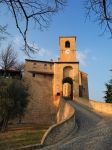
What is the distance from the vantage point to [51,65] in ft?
160

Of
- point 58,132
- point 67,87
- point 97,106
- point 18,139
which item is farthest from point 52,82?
point 58,132

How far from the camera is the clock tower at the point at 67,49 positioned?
50.1 m

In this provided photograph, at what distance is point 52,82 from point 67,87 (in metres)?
2.91

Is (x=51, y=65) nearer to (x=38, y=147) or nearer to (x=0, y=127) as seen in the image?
(x=0, y=127)

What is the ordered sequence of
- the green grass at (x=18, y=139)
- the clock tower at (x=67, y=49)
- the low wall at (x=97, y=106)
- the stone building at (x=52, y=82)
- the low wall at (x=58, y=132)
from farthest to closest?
the clock tower at (x=67, y=49)
the stone building at (x=52, y=82)
the low wall at (x=97, y=106)
the green grass at (x=18, y=139)
the low wall at (x=58, y=132)

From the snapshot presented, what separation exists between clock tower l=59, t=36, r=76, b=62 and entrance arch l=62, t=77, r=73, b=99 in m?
3.43

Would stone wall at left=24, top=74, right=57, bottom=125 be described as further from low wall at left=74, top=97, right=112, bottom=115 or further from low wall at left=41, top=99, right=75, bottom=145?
low wall at left=41, top=99, right=75, bottom=145

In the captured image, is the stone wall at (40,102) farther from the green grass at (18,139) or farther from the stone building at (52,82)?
the green grass at (18,139)

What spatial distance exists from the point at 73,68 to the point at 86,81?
526 cm

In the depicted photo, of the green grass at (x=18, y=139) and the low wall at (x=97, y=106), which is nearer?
the green grass at (x=18, y=139)

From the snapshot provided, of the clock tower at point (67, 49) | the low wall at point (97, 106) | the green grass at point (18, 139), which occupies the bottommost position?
the green grass at point (18, 139)

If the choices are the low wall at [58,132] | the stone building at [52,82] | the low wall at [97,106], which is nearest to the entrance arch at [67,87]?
the stone building at [52,82]

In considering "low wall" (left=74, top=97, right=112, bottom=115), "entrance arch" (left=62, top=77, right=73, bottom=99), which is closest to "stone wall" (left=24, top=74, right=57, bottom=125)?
"entrance arch" (left=62, top=77, right=73, bottom=99)

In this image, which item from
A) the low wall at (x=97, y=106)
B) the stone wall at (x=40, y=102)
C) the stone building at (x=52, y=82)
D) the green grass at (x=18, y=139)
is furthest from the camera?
the stone building at (x=52, y=82)
